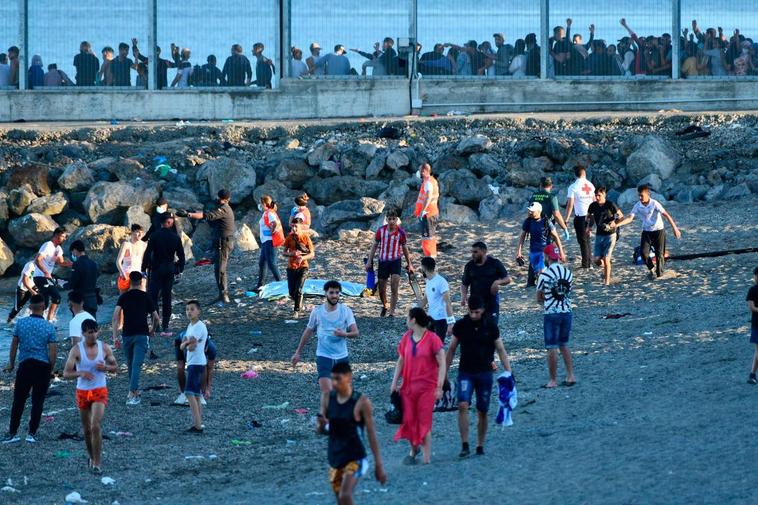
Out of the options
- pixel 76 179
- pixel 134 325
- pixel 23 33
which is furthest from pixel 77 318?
pixel 23 33

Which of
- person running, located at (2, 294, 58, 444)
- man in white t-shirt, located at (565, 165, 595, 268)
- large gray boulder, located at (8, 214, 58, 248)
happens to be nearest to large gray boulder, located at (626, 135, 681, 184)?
man in white t-shirt, located at (565, 165, 595, 268)

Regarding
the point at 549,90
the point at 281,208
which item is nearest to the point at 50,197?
the point at 281,208

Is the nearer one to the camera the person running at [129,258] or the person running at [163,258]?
the person running at [163,258]

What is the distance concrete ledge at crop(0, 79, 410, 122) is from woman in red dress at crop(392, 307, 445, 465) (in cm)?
1832

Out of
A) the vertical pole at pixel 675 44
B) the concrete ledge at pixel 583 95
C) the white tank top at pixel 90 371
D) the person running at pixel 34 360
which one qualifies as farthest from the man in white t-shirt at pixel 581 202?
the vertical pole at pixel 675 44

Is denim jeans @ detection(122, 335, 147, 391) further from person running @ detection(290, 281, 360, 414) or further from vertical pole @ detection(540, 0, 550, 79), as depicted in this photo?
vertical pole @ detection(540, 0, 550, 79)

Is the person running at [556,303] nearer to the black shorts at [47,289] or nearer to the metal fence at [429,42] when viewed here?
the black shorts at [47,289]

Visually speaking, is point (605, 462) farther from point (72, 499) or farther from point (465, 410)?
point (72, 499)

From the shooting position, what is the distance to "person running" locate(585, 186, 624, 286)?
18.7 metres

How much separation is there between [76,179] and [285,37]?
6297 mm

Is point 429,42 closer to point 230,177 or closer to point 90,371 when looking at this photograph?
point 230,177

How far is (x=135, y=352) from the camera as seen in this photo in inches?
593

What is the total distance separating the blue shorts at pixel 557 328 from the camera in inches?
543

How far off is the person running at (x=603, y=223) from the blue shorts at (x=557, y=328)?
5.12 m
